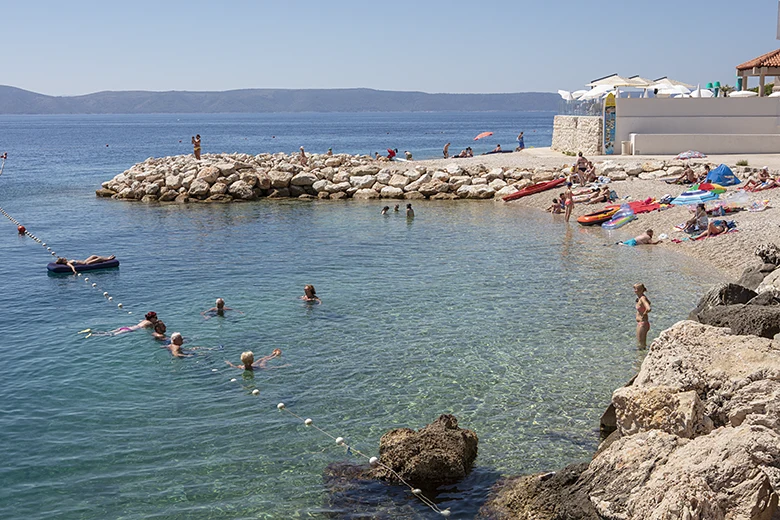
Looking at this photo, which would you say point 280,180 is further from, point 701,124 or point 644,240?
point 701,124

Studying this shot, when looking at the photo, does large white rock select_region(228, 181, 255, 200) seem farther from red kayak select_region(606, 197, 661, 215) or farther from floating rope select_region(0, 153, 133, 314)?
red kayak select_region(606, 197, 661, 215)

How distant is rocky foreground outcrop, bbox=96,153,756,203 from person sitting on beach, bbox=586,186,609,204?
341 centimetres

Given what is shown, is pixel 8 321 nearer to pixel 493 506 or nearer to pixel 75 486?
pixel 75 486

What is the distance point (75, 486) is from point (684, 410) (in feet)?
26.1

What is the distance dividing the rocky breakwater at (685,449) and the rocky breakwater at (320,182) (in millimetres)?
27308

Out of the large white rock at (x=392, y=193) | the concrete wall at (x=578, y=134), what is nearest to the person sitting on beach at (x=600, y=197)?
the large white rock at (x=392, y=193)

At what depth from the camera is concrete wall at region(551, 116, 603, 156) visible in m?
43.2

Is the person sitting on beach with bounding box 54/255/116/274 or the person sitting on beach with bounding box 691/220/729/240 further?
the person sitting on beach with bounding box 691/220/729/240

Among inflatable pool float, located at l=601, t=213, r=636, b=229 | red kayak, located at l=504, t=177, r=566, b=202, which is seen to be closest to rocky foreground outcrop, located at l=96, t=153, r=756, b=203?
red kayak, located at l=504, t=177, r=566, b=202

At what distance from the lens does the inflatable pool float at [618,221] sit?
94.1 ft

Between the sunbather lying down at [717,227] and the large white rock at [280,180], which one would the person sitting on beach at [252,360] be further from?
the large white rock at [280,180]

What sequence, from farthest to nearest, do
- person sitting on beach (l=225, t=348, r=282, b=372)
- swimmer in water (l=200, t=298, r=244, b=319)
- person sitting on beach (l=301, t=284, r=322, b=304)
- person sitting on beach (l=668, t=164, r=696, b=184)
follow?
1. person sitting on beach (l=668, t=164, r=696, b=184)
2. person sitting on beach (l=301, t=284, r=322, b=304)
3. swimmer in water (l=200, t=298, r=244, b=319)
4. person sitting on beach (l=225, t=348, r=282, b=372)

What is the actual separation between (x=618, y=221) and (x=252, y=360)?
18.6 meters

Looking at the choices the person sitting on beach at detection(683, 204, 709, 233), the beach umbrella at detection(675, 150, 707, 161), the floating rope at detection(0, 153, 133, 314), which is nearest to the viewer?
the floating rope at detection(0, 153, 133, 314)
